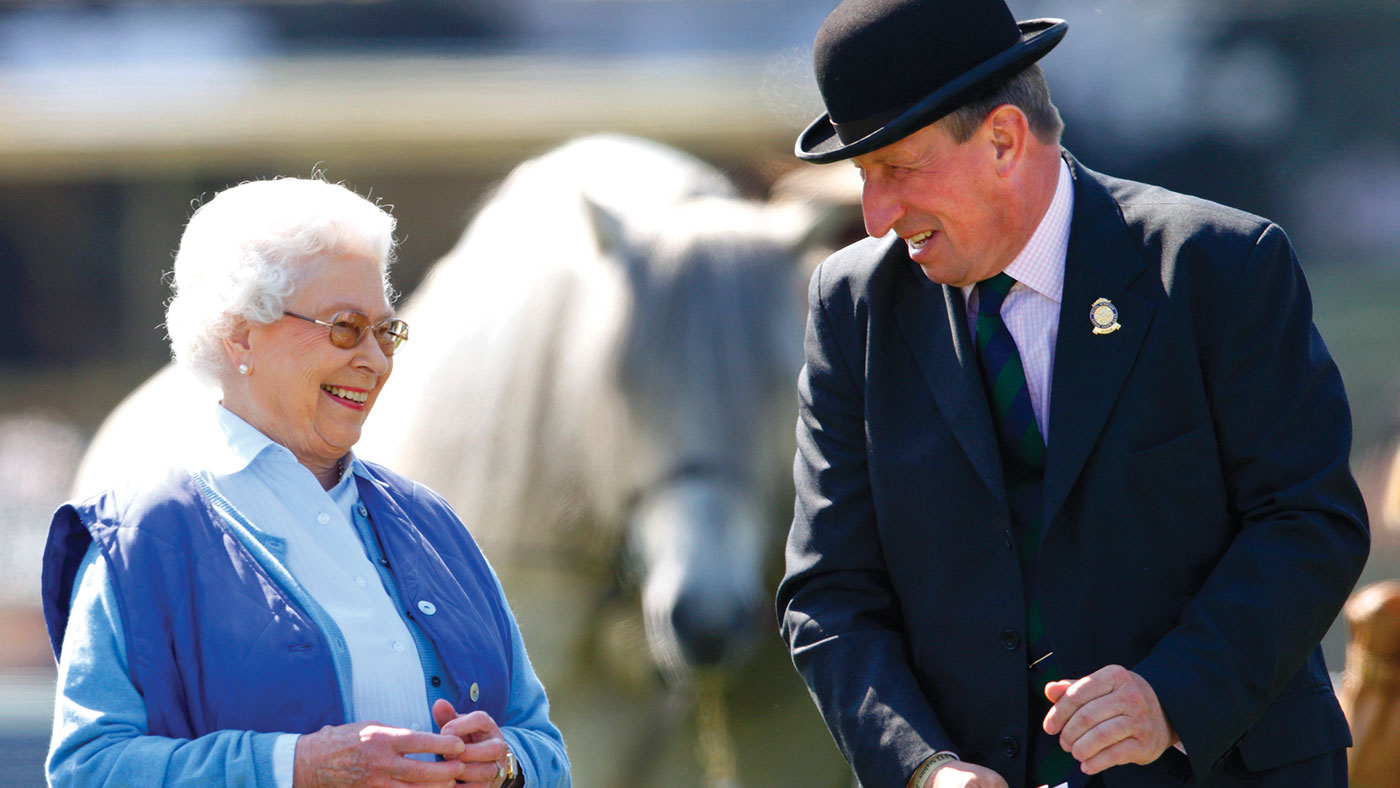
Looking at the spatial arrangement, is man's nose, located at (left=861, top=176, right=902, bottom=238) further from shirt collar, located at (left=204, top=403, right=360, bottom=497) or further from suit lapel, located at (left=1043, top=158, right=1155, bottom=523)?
shirt collar, located at (left=204, top=403, right=360, bottom=497)

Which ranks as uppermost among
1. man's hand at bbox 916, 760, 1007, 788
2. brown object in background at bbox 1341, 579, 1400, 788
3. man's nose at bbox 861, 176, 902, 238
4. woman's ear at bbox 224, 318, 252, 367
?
woman's ear at bbox 224, 318, 252, 367

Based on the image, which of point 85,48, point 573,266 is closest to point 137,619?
point 573,266

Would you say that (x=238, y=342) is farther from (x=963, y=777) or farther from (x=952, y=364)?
(x=963, y=777)

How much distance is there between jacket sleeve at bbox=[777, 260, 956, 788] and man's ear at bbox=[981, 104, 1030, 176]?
26 cm

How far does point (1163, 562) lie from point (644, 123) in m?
3.74

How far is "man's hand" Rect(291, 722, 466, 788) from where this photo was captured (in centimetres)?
135

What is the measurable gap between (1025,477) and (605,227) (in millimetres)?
1387

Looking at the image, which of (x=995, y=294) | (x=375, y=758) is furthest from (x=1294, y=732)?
(x=375, y=758)

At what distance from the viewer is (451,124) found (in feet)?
16.2

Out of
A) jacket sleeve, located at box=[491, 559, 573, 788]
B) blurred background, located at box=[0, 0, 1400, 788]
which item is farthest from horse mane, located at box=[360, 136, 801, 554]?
blurred background, located at box=[0, 0, 1400, 788]

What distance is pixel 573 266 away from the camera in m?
2.74

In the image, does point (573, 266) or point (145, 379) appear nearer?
point (573, 266)

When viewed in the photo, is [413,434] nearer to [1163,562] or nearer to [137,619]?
[137,619]

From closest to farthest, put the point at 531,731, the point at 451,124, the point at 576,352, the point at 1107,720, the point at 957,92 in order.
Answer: the point at 1107,720, the point at 957,92, the point at 531,731, the point at 576,352, the point at 451,124
